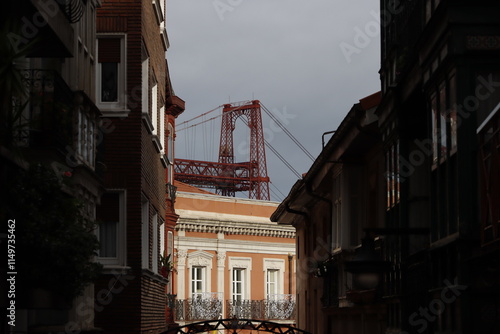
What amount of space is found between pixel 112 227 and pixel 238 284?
113 ft

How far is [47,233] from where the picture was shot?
1586 cm

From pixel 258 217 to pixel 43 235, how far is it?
147ft

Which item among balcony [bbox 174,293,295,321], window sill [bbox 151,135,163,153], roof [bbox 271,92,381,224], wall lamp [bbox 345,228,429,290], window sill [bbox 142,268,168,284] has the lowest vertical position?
balcony [bbox 174,293,295,321]

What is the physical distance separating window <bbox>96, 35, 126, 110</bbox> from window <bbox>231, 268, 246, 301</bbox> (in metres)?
34.5

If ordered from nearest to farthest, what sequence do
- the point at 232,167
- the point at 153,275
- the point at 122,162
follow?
1. the point at 122,162
2. the point at 153,275
3. the point at 232,167

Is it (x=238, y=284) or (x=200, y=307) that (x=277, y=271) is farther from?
(x=200, y=307)

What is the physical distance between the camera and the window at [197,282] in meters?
57.7

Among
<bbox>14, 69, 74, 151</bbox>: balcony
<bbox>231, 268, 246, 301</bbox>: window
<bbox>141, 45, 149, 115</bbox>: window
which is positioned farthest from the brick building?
<bbox>231, 268, 246, 301</bbox>: window

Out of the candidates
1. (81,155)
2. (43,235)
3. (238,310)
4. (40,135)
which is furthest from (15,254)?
(238,310)

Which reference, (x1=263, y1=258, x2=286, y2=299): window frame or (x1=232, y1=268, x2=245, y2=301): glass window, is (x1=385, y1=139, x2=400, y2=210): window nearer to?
(x1=232, y1=268, x2=245, y2=301): glass window

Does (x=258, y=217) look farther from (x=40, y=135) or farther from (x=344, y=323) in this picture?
(x=40, y=135)

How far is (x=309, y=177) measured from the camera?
1240 inches

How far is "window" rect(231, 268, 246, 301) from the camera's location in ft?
194

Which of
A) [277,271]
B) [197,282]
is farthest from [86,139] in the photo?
[277,271]
